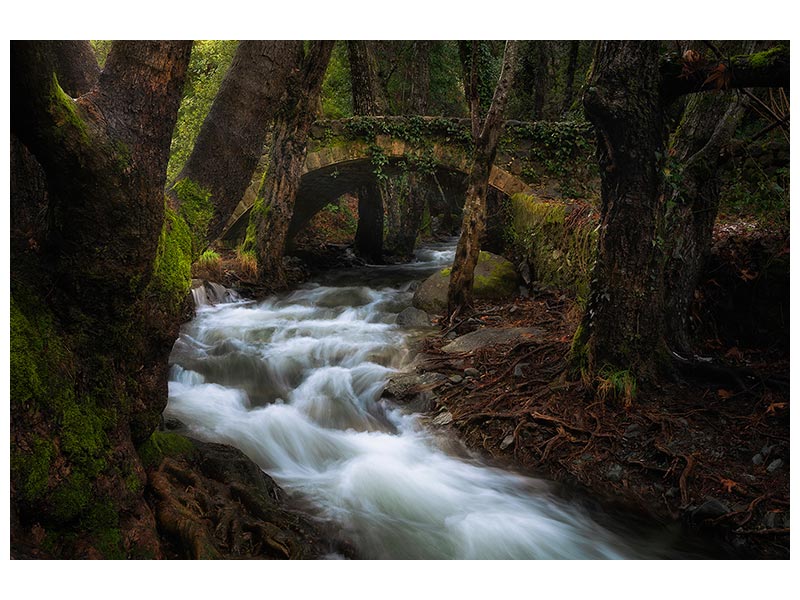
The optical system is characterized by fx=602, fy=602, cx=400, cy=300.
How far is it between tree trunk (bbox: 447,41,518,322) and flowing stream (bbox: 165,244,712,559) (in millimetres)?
997

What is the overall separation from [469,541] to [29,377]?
2815 millimetres

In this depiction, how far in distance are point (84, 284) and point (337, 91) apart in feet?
52.7

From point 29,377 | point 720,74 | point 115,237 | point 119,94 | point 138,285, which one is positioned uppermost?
point 720,74

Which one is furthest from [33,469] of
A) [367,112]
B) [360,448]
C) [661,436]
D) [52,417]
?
[367,112]

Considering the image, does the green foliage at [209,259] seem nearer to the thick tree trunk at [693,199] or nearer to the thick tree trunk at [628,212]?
the thick tree trunk at [628,212]

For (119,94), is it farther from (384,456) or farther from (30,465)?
(384,456)

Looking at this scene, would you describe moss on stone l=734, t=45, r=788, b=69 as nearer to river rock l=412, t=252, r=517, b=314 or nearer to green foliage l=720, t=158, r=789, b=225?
green foliage l=720, t=158, r=789, b=225

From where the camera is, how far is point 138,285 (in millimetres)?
2965

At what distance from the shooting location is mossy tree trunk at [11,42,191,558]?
2.43 m

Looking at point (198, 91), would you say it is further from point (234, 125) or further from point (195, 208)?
point (195, 208)

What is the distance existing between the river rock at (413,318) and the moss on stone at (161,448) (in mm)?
5278

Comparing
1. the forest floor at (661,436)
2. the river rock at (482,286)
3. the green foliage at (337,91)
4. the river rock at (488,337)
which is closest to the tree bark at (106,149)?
the forest floor at (661,436)

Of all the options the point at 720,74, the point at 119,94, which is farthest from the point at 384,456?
the point at 720,74

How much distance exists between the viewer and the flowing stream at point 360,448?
401 cm
